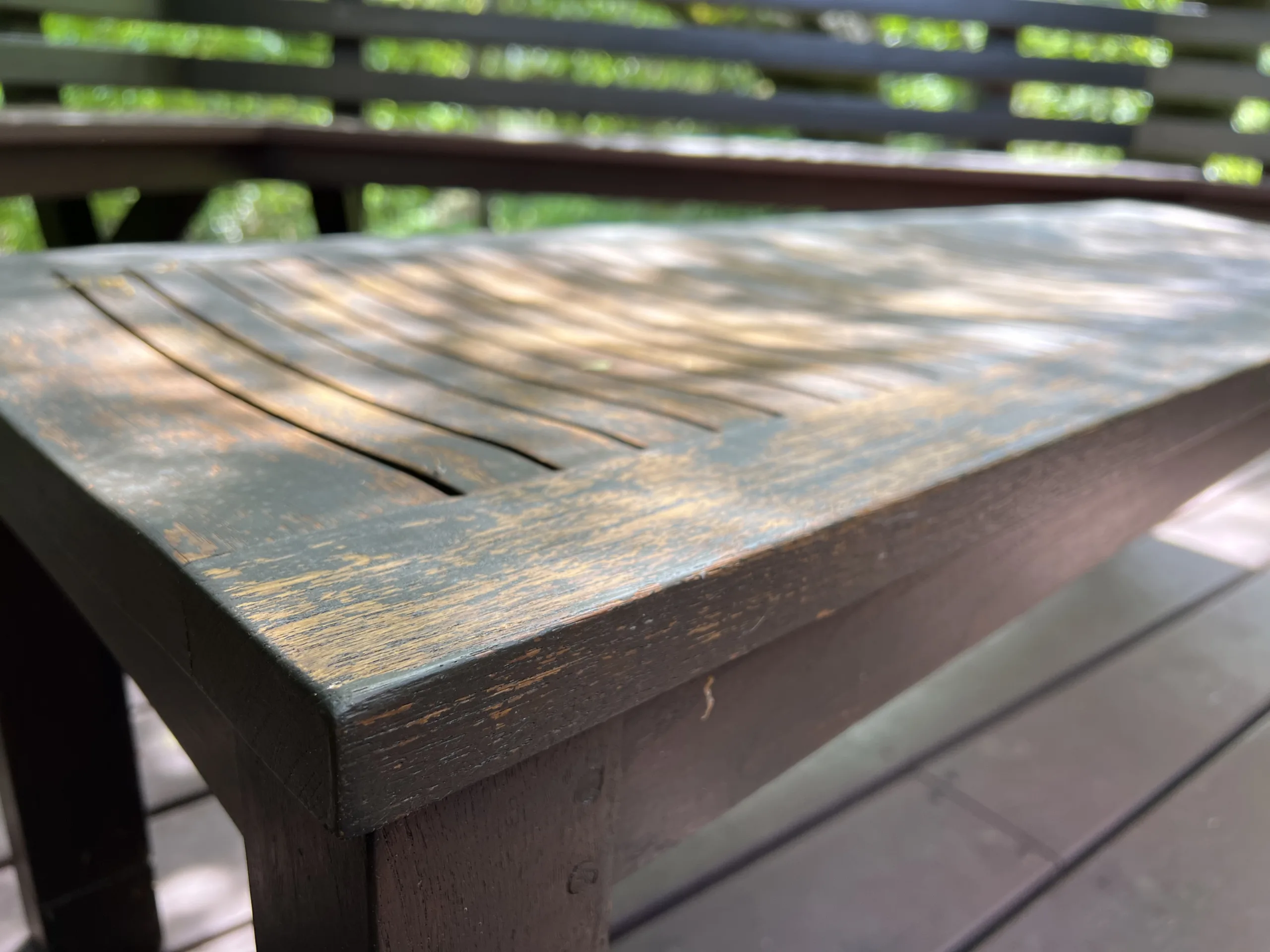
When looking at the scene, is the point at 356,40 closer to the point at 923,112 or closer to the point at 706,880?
the point at 923,112

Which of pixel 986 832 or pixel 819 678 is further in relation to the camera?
pixel 986 832

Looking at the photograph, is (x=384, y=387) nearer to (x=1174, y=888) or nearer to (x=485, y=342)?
(x=485, y=342)

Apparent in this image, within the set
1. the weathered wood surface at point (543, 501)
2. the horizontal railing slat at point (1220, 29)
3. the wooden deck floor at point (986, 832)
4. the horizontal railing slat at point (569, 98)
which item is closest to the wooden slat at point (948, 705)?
the wooden deck floor at point (986, 832)

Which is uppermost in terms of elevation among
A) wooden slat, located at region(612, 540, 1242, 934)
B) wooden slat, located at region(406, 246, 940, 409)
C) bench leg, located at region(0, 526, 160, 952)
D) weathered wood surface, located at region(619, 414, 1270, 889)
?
wooden slat, located at region(406, 246, 940, 409)

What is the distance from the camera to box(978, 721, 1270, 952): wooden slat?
896mm

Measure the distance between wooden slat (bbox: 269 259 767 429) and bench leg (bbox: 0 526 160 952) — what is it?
330 millimetres

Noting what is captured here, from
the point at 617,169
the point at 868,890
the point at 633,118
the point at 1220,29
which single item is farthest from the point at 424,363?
the point at 1220,29

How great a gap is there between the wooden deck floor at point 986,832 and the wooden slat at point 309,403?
52 cm

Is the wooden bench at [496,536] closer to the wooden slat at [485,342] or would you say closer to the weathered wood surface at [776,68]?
the wooden slat at [485,342]

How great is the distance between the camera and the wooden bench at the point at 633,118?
2.37 meters

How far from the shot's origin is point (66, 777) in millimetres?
788

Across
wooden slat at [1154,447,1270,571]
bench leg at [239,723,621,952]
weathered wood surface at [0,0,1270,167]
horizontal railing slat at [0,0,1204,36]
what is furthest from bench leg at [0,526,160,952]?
horizontal railing slat at [0,0,1204,36]

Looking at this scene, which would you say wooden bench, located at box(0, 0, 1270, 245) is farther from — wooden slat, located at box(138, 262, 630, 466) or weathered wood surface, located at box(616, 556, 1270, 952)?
weathered wood surface, located at box(616, 556, 1270, 952)

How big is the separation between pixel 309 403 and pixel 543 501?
0.21 meters
